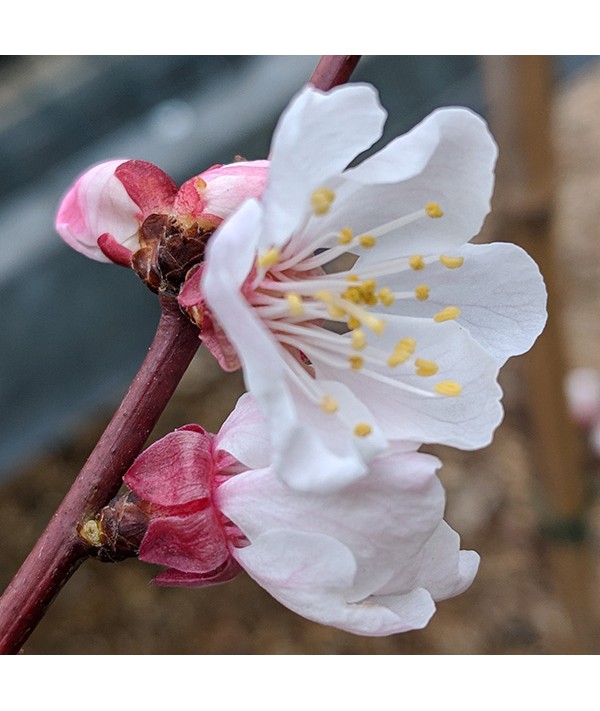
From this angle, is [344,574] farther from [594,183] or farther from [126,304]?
[594,183]

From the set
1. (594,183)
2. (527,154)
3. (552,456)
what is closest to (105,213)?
(527,154)

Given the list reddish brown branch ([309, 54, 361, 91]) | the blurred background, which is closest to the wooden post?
the blurred background

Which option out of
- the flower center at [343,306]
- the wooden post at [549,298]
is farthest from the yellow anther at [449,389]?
the wooden post at [549,298]

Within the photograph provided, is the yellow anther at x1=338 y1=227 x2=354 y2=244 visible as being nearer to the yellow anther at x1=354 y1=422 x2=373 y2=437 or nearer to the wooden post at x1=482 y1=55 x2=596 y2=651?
the yellow anther at x1=354 y1=422 x2=373 y2=437

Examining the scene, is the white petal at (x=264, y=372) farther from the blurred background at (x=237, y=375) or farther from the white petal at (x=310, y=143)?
the blurred background at (x=237, y=375)

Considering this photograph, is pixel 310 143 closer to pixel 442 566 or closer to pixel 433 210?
pixel 433 210

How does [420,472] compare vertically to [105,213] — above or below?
below

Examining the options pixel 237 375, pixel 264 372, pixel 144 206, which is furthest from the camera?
pixel 237 375

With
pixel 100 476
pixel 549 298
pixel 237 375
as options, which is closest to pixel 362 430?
pixel 100 476
